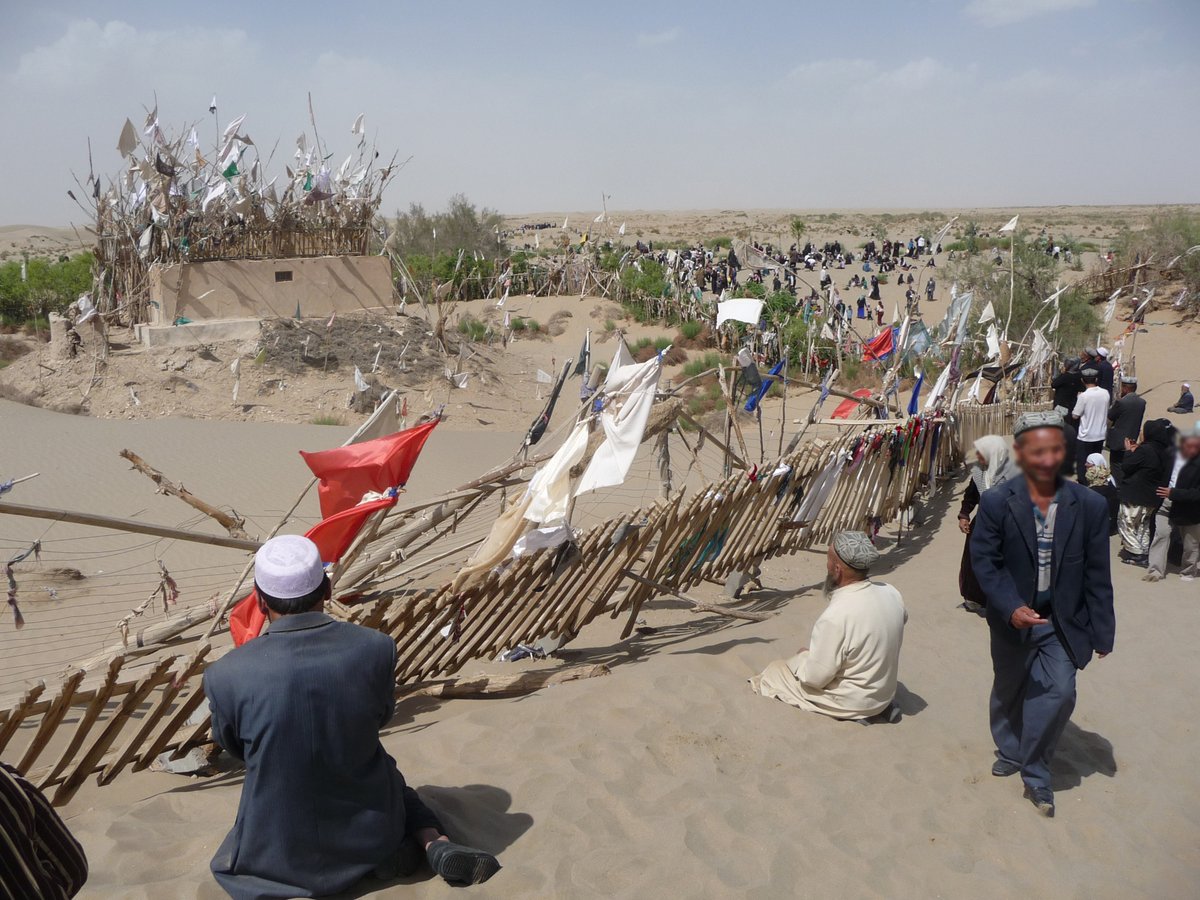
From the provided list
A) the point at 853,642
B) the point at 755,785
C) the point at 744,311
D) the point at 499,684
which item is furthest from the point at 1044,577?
the point at 744,311

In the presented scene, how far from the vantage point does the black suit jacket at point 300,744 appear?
2.51 m

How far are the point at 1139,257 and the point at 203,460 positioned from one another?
25.1 metres

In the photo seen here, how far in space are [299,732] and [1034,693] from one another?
272 cm

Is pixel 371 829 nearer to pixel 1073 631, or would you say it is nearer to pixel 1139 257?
pixel 1073 631

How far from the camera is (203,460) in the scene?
1170 cm

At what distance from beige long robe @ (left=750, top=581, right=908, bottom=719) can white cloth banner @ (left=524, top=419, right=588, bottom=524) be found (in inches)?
51.3

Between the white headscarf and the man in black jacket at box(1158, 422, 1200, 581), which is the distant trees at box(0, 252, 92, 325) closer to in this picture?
the white headscarf

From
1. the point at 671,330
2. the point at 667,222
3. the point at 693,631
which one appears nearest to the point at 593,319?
the point at 671,330

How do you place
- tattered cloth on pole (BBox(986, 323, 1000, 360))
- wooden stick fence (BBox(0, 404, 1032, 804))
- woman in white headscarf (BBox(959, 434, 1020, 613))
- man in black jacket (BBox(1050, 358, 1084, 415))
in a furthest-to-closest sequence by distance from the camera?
tattered cloth on pole (BBox(986, 323, 1000, 360))
man in black jacket (BBox(1050, 358, 1084, 415))
woman in white headscarf (BBox(959, 434, 1020, 613))
wooden stick fence (BBox(0, 404, 1032, 804))

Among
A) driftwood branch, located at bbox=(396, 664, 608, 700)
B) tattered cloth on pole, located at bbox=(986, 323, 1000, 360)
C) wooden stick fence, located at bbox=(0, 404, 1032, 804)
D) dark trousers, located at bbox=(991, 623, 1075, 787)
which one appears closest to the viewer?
dark trousers, located at bbox=(991, 623, 1075, 787)

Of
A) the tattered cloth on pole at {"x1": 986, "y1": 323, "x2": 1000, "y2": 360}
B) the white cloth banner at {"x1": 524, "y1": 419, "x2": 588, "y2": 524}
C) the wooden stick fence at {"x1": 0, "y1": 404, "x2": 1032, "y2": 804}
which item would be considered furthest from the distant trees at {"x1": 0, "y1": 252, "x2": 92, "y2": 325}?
the white cloth banner at {"x1": 524, "y1": 419, "x2": 588, "y2": 524}

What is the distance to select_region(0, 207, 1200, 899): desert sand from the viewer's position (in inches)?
119

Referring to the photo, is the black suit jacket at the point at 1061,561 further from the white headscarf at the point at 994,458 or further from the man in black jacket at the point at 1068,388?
the man in black jacket at the point at 1068,388

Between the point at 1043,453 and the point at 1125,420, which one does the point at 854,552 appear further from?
the point at 1125,420
